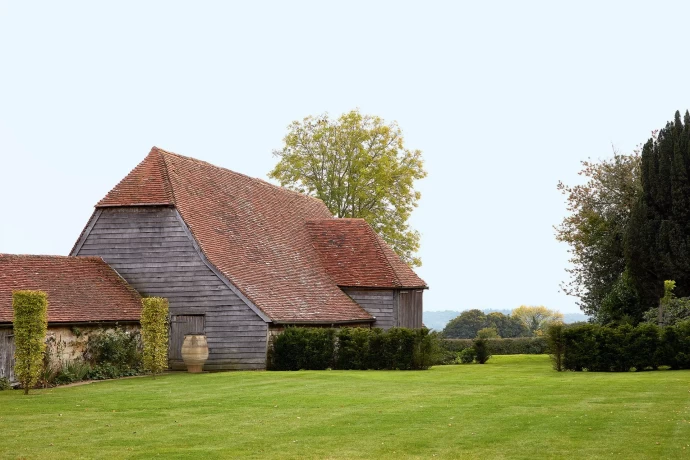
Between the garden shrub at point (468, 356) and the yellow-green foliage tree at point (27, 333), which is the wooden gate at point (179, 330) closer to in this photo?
the yellow-green foliage tree at point (27, 333)

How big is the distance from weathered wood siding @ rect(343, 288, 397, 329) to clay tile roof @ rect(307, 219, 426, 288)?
18.5 inches

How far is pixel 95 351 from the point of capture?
96.6 feet

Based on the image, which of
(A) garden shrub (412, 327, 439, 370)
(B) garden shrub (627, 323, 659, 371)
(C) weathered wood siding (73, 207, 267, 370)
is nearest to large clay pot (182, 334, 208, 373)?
(C) weathered wood siding (73, 207, 267, 370)

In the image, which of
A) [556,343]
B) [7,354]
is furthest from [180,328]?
[556,343]

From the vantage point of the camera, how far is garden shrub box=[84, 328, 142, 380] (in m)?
29.2

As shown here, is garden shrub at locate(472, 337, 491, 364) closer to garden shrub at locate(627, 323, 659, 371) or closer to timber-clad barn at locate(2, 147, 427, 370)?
timber-clad barn at locate(2, 147, 427, 370)

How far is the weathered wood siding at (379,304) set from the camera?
39.7 meters

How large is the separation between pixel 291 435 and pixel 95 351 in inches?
621

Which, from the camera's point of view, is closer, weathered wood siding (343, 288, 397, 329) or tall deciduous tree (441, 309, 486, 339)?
weathered wood siding (343, 288, 397, 329)

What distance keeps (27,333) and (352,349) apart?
38.5 ft

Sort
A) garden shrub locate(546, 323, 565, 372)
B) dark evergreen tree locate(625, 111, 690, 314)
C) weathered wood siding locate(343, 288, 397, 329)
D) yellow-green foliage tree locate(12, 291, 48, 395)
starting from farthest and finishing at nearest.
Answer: weathered wood siding locate(343, 288, 397, 329), dark evergreen tree locate(625, 111, 690, 314), garden shrub locate(546, 323, 565, 372), yellow-green foliage tree locate(12, 291, 48, 395)

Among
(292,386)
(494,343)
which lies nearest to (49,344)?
(292,386)

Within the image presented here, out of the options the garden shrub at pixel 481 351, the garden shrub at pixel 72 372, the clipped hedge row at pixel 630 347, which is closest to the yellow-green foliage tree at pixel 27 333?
the garden shrub at pixel 72 372

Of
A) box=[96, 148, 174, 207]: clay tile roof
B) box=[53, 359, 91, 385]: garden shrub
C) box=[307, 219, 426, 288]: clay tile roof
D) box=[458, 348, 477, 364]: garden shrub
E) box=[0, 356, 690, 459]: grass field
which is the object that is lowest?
box=[0, 356, 690, 459]: grass field
